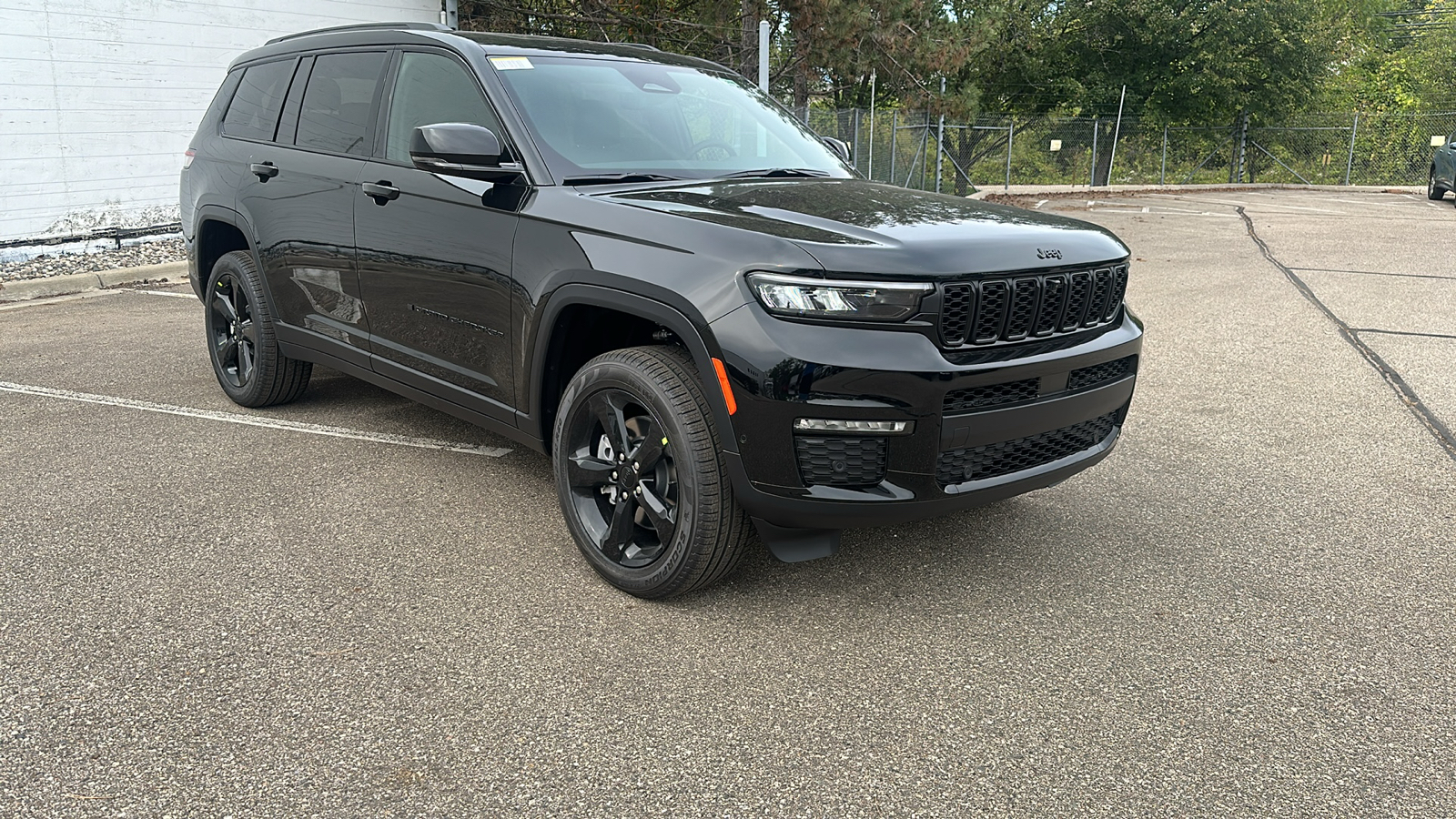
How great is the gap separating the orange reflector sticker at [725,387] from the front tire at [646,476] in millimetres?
140

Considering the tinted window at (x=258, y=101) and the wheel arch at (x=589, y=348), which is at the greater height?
the tinted window at (x=258, y=101)

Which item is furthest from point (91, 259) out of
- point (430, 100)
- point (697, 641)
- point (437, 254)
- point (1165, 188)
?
point (1165, 188)

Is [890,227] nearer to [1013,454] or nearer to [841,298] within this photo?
[841,298]

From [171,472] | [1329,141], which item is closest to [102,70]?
[171,472]

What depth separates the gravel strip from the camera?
426 inches

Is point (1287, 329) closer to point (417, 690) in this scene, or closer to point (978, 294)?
point (978, 294)

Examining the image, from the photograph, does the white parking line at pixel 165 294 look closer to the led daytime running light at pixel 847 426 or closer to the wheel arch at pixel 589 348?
the wheel arch at pixel 589 348

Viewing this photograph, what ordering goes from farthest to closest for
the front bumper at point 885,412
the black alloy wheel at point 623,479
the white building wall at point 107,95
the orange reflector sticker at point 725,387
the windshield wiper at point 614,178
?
the white building wall at point 107,95
the windshield wiper at point 614,178
the black alloy wheel at point 623,479
the orange reflector sticker at point 725,387
the front bumper at point 885,412

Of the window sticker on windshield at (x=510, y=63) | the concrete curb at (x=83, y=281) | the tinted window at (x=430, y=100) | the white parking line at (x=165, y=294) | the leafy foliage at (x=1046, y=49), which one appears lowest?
the white parking line at (x=165, y=294)

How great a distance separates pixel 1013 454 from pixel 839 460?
0.62 meters

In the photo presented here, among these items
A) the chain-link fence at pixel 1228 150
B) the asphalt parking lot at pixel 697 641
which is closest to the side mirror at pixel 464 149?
the asphalt parking lot at pixel 697 641

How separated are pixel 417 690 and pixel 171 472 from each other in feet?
8.10

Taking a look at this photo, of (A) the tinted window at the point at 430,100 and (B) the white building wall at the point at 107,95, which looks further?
(B) the white building wall at the point at 107,95

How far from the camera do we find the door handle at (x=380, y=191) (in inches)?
173
